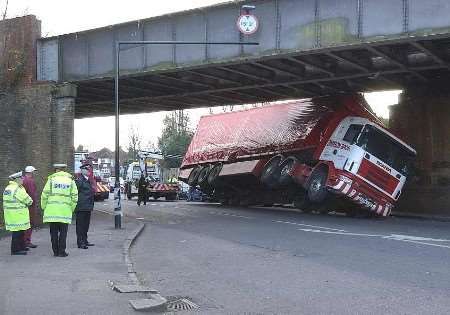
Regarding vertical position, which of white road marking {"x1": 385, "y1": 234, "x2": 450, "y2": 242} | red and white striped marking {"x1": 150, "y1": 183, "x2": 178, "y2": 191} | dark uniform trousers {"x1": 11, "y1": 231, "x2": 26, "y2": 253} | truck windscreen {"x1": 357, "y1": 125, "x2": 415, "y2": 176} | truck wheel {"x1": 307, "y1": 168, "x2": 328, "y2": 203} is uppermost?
truck windscreen {"x1": 357, "y1": 125, "x2": 415, "y2": 176}

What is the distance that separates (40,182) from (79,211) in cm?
846

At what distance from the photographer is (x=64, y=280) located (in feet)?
27.9

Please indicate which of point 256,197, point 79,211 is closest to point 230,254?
point 79,211

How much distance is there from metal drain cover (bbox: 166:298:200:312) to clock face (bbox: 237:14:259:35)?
499 inches

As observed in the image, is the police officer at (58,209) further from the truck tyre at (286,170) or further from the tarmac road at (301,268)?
the truck tyre at (286,170)

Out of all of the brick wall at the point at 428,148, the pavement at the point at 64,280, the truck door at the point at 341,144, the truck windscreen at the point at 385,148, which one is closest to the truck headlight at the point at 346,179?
the truck door at the point at 341,144

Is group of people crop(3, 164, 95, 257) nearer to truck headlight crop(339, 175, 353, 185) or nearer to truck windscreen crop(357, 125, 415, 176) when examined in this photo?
truck headlight crop(339, 175, 353, 185)

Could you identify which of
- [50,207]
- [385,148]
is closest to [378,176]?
[385,148]

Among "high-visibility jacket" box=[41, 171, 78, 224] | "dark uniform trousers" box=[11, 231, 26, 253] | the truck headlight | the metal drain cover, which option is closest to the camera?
the metal drain cover

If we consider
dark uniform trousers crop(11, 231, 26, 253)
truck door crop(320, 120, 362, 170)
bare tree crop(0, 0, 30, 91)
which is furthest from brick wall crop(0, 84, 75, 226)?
dark uniform trousers crop(11, 231, 26, 253)

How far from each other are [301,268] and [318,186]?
11.5m

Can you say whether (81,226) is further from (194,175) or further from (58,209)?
(194,175)

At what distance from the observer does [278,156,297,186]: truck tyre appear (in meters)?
22.4

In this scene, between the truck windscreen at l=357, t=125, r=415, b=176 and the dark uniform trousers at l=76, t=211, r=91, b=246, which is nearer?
the dark uniform trousers at l=76, t=211, r=91, b=246
